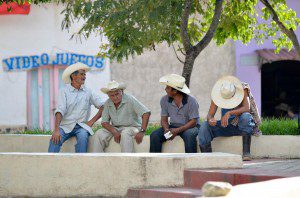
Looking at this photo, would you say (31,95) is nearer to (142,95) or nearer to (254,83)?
(142,95)

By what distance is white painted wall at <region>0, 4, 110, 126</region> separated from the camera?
21.5 metres

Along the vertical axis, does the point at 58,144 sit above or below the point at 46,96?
below

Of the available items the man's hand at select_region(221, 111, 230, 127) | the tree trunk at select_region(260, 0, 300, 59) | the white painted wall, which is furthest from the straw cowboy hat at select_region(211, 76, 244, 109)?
the white painted wall

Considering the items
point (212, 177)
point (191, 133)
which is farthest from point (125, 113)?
point (212, 177)

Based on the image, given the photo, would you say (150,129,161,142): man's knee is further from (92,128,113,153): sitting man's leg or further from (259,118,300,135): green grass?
(259,118,300,135): green grass

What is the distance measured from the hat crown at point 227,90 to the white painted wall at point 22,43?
10766mm

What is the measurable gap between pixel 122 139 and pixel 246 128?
166 centimetres

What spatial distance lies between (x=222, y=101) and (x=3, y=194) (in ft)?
10.4

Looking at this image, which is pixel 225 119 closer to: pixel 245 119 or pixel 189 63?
pixel 245 119

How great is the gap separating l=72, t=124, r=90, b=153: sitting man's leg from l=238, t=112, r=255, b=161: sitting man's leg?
2.10m

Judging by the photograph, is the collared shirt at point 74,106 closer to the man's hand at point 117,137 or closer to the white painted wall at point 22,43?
the man's hand at point 117,137

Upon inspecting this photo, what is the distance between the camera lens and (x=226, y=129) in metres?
11.0

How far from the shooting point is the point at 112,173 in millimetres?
9258

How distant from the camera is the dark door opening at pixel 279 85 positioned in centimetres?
2458
